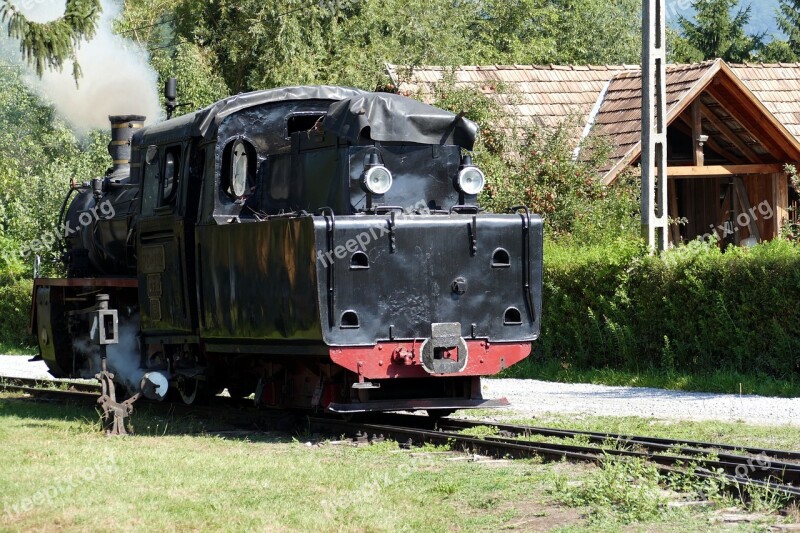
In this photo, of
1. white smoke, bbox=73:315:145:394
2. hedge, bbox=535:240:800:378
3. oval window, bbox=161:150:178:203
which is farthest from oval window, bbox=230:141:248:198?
hedge, bbox=535:240:800:378

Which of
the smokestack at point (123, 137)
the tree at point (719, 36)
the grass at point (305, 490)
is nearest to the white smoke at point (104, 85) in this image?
the smokestack at point (123, 137)

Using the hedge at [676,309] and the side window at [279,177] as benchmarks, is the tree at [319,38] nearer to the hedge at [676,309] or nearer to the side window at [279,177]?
the hedge at [676,309]

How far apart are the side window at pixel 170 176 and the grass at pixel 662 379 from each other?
6.99m

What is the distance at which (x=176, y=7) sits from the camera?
125 ft

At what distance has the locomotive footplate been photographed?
11.1 metres

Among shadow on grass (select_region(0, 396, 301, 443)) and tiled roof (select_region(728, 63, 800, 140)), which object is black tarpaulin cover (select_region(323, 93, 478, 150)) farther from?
tiled roof (select_region(728, 63, 800, 140))

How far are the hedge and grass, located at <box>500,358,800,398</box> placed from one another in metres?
0.21

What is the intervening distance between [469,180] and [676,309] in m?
5.65

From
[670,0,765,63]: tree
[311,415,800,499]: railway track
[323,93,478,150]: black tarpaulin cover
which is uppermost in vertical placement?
[670,0,765,63]: tree

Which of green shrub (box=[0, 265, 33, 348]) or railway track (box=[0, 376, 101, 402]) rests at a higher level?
green shrub (box=[0, 265, 33, 348])

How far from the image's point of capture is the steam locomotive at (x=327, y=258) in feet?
35.7

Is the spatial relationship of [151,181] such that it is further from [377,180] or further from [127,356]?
[377,180]

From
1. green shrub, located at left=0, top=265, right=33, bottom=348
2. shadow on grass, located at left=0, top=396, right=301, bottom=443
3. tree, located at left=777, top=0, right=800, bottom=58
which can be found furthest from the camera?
tree, located at left=777, top=0, right=800, bottom=58

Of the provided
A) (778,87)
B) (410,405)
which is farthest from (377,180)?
(778,87)
